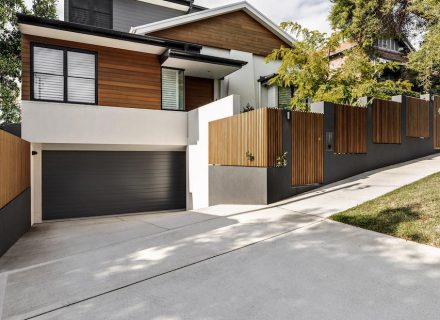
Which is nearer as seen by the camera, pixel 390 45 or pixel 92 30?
pixel 92 30

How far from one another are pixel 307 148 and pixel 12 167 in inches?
303

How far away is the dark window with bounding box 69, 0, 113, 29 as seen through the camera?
13.8m

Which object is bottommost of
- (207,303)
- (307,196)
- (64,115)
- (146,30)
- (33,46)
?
(207,303)

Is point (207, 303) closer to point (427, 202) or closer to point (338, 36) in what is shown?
point (427, 202)

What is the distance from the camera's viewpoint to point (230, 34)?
1504cm

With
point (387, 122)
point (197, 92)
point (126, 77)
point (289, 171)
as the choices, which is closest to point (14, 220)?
point (126, 77)

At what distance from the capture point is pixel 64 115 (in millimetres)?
9852

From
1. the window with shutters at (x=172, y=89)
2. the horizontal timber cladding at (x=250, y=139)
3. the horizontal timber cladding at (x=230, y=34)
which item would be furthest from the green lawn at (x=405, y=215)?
the horizontal timber cladding at (x=230, y=34)

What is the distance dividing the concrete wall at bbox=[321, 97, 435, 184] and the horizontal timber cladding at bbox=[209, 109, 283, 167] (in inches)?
83.7

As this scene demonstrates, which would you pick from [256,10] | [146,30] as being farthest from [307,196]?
[256,10]

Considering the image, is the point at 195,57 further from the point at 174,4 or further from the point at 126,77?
the point at 174,4

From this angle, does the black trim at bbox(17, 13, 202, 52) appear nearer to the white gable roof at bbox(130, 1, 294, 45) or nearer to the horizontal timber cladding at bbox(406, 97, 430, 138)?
the white gable roof at bbox(130, 1, 294, 45)

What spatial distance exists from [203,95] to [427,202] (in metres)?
9.85

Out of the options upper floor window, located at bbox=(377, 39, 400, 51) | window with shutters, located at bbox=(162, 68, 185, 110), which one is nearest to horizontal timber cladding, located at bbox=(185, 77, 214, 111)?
window with shutters, located at bbox=(162, 68, 185, 110)
